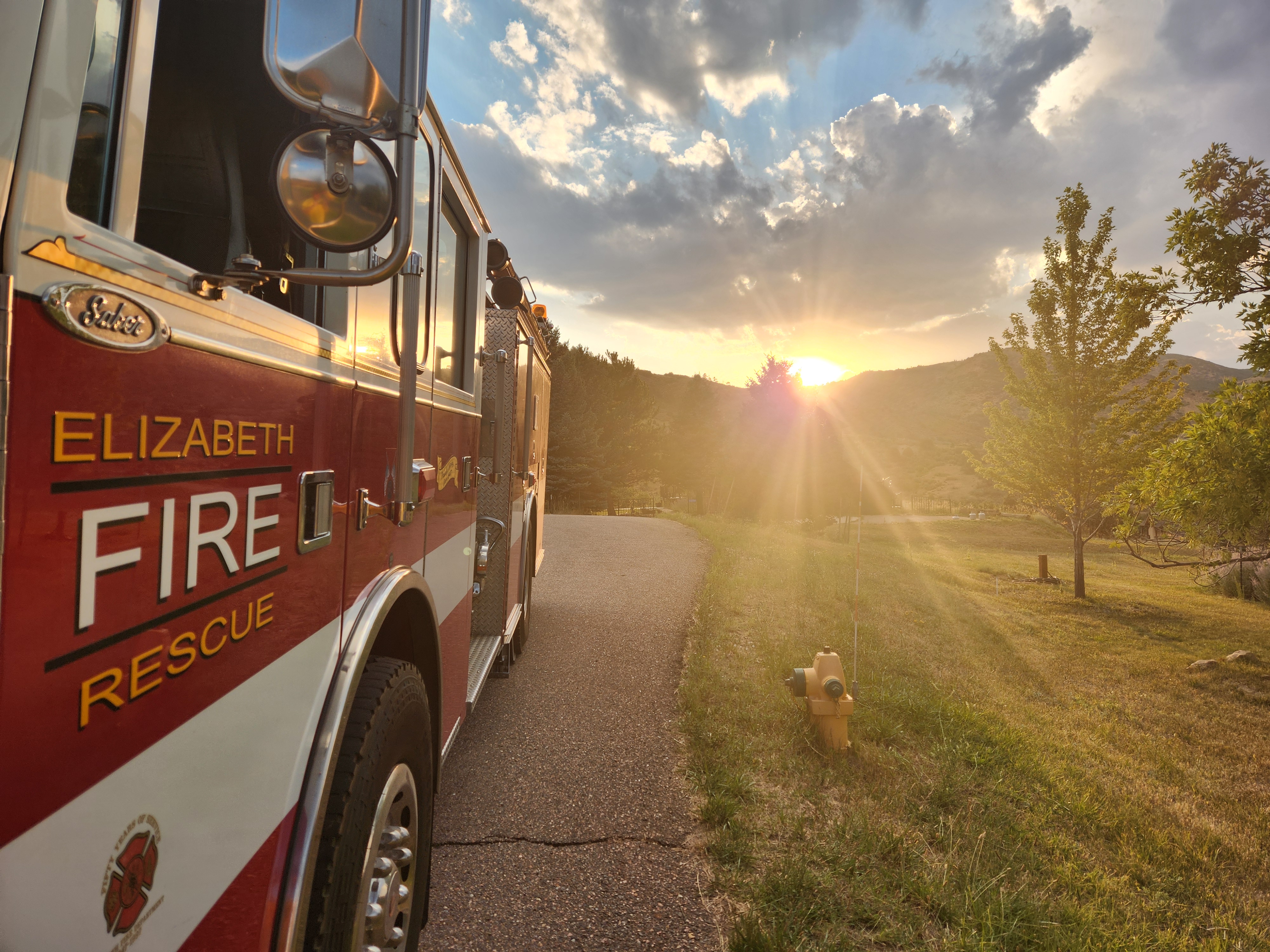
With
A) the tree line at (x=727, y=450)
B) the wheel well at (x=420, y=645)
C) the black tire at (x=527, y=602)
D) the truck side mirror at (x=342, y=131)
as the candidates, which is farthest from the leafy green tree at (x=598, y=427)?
the truck side mirror at (x=342, y=131)

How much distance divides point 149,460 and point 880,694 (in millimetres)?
5358

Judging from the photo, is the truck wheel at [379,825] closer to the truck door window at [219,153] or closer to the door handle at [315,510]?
the door handle at [315,510]

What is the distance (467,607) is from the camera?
11.1 feet

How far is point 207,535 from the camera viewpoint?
44.2 inches

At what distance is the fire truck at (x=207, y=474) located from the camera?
0.80m

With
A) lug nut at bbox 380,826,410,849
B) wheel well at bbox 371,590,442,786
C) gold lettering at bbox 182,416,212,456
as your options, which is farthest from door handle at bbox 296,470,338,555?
lug nut at bbox 380,826,410,849

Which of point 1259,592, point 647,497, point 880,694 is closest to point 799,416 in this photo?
point 647,497

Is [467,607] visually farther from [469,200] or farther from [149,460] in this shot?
[149,460]

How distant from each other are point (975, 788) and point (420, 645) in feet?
11.1

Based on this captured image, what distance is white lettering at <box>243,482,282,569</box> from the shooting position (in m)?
1.25

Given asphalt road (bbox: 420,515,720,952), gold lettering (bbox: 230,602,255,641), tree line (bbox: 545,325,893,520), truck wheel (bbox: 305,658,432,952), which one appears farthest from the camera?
tree line (bbox: 545,325,893,520)

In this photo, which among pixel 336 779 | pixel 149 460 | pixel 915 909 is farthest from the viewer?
pixel 915 909

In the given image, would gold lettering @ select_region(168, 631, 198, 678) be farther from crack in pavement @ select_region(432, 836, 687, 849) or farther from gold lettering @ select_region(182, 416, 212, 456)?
crack in pavement @ select_region(432, 836, 687, 849)

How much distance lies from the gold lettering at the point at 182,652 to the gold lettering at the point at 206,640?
0.02 meters
